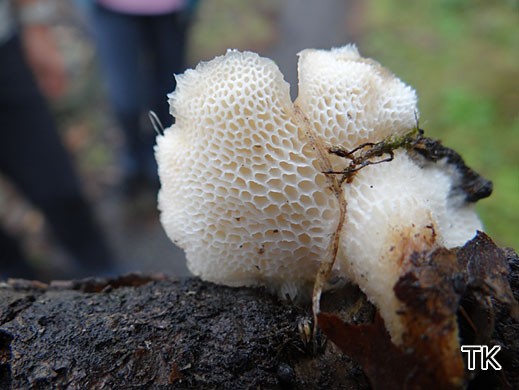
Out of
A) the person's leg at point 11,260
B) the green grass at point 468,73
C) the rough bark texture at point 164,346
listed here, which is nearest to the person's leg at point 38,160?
the person's leg at point 11,260

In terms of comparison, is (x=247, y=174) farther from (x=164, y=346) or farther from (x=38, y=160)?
(x=38, y=160)

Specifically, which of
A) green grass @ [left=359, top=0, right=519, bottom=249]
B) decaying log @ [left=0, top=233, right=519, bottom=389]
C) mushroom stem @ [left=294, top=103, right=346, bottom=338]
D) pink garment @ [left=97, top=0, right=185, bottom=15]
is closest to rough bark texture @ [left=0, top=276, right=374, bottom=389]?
decaying log @ [left=0, top=233, right=519, bottom=389]

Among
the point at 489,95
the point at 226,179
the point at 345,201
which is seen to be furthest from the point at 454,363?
the point at 489,95

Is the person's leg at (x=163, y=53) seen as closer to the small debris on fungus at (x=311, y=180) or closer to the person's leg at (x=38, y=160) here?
the person's leg at (x=38, y=160)

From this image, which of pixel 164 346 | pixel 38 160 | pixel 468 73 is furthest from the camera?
pixel 468 73

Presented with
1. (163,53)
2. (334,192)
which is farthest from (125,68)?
(334,192)

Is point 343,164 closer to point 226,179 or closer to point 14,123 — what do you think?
point 226,179
